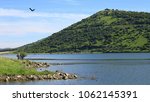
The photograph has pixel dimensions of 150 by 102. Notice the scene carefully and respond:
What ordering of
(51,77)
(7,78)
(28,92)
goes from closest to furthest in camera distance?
(28,92) < (7,78) < (51,77)

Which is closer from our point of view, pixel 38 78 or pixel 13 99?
pixel 13 99

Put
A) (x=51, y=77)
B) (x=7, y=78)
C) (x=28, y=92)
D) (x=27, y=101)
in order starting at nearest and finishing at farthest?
(x=27, y=101)
(x=28, y=92)
(x=7, y=78)
(x=51, y=77)

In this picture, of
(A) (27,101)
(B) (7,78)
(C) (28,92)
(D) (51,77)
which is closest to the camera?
(A) (27,101)

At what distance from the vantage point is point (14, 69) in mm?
94125

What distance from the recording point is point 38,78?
93375 mm

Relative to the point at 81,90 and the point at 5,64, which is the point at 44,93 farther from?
the point at 5,64

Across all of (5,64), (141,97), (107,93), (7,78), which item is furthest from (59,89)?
(5,64)

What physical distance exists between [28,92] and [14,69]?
184ft

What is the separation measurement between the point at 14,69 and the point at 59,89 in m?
55.2

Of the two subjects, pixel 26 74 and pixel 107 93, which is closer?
pixel 107 93

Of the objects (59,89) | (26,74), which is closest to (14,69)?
(26,74)

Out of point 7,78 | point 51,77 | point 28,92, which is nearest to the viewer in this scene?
point 28,92

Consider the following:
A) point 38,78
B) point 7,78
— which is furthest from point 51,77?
point 7,78

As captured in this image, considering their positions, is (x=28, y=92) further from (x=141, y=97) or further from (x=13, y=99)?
(x=141, y=97)
